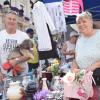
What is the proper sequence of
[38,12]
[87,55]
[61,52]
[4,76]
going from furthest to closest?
[61,52] < [38,12] < [4,76] < [87,55]

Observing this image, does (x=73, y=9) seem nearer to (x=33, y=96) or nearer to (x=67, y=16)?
(x=67, y=16)

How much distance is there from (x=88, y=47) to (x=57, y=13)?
1269 millimetres

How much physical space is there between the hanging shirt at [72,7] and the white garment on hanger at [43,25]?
0.38 metres

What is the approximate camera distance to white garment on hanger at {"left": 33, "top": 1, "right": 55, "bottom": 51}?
16.9 feet

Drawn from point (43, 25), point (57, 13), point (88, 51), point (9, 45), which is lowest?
point (88, 51)

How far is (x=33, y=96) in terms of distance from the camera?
4535 mm

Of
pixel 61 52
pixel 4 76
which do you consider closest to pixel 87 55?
pixel 4 76

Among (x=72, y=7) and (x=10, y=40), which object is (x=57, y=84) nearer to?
(x=10, y=40)

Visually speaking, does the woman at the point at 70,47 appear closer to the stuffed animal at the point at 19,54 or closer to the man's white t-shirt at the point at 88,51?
the stuffed animal at the point at 19,54

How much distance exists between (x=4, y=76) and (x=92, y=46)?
1347 mm

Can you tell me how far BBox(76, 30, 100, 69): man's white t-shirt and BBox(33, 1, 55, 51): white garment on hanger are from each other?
91 cm

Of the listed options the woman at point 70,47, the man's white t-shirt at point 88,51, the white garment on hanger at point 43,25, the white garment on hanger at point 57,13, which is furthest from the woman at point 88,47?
the woman at point 70,47

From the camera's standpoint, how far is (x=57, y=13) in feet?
17.4

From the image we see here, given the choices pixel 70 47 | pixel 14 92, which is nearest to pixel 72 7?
pixel 70 47
